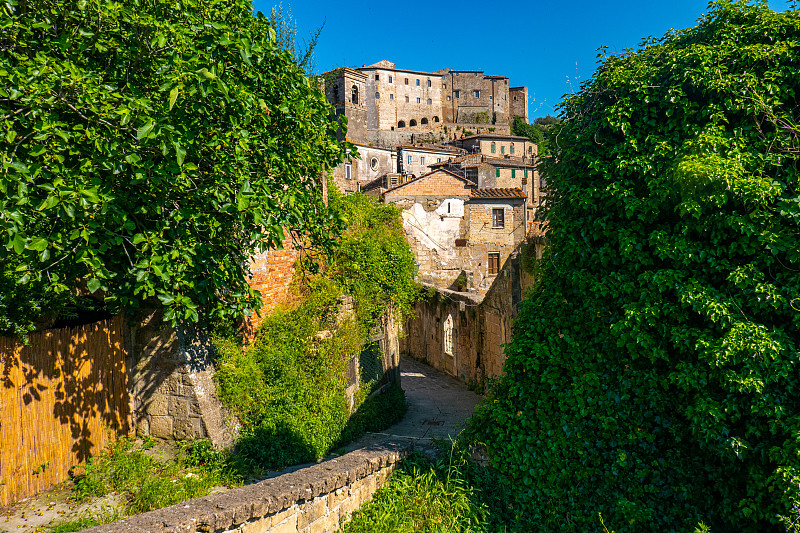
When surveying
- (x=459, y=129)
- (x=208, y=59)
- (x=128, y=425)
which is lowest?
(x=128, y=425)

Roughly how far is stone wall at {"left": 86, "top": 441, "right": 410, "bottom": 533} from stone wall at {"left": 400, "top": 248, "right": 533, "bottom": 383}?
5.52m

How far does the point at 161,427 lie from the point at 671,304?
6.77 metres

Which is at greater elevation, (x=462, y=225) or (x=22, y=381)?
(x=462, y=225)

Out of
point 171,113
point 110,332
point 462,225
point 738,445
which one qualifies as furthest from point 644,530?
point 462,225

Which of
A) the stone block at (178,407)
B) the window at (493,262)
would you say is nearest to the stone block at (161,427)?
the stone block at (178,407)

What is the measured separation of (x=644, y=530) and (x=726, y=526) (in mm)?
814

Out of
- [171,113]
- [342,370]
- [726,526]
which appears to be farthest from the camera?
[342,370]

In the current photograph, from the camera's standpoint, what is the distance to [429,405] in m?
14.7

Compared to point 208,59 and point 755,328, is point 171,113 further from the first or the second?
point 755,328

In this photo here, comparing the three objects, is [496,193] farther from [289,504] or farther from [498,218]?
[289,504]

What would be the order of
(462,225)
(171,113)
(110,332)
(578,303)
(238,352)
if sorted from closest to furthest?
(171,113)
(578,303)
(110,332)
(238,352)
(462,225)

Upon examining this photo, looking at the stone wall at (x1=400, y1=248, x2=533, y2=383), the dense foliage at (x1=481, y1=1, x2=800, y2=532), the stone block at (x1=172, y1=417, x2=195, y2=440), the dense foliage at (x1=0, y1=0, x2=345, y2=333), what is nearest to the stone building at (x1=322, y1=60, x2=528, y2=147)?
the stone wall at (x1=400, y1=248, x2=533, y2=383)

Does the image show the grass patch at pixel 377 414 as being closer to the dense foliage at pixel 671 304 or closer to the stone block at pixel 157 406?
the stone block at pixel 157 406

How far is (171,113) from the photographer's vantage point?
4859mm
